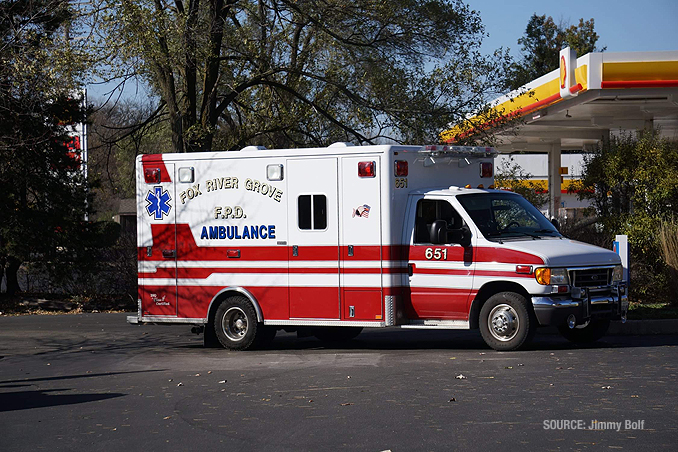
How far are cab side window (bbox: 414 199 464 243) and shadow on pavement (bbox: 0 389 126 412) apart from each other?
4653 millimetres

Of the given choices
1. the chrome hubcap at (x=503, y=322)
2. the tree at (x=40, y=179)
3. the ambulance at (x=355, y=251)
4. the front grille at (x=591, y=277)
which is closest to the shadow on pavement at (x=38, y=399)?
the ambulance at (x=355, y=251)

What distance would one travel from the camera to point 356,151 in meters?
11.9

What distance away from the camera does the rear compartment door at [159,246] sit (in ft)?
43.2

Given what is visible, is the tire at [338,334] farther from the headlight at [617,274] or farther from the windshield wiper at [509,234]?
the headlight at [617,274]

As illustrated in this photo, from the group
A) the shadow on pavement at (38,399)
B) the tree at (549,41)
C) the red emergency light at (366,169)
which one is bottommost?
the shadow on pavement at (38,399)

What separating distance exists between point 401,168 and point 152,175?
409cm

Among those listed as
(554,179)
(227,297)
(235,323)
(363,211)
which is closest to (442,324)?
(363,211)

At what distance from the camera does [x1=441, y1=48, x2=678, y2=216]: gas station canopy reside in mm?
22141

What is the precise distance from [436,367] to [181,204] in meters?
5.02

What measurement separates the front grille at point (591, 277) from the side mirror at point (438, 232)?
1.71 metres

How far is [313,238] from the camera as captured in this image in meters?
12.2

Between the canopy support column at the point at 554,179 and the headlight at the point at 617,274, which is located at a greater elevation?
the canopy support column at the point at 554,179

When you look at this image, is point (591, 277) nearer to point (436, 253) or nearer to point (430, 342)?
point (436, 253)

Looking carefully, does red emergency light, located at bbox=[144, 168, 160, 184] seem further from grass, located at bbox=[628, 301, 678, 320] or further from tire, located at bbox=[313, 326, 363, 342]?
grass, located at bbox=[628, 301, 678, 320]
